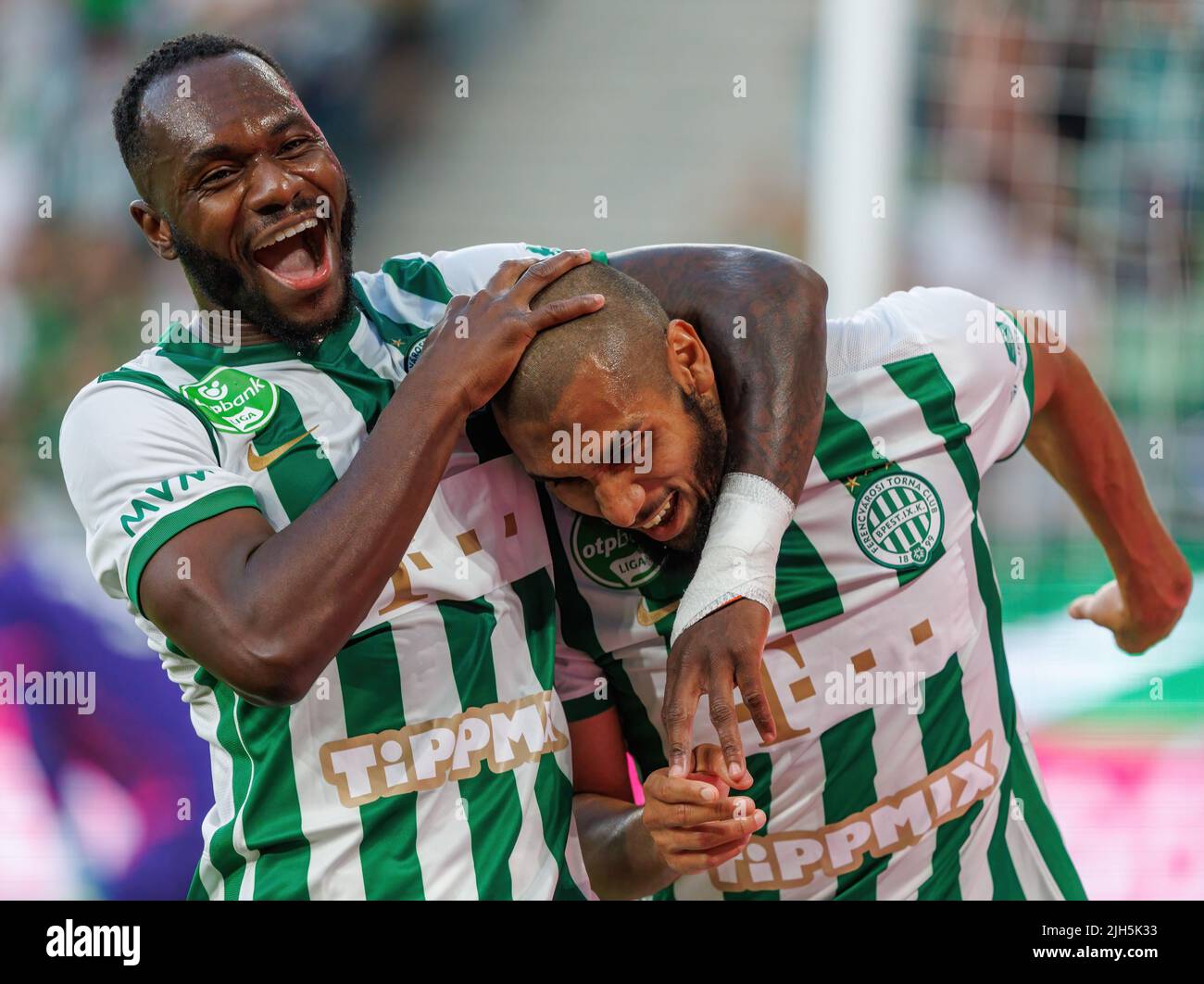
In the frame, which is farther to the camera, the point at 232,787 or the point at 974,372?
the point at 974,372

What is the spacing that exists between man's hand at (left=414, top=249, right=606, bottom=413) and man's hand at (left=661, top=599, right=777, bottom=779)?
386mm

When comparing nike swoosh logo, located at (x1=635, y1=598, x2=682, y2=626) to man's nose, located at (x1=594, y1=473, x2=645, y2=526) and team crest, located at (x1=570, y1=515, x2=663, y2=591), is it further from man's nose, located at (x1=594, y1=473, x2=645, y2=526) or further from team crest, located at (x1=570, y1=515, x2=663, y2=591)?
man's nose, located at (x1=594, y1=473, x2=645, y2=526)

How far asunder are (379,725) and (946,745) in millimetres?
873

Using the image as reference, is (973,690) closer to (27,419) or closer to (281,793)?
(281,793)

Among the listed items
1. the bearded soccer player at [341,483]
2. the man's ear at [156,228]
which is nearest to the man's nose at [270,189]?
the bearded soccer player at [341,483]

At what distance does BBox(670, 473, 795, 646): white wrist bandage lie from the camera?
5.22 feet

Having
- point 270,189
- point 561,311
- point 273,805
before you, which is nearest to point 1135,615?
point 561,311

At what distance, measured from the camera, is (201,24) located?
514 cm

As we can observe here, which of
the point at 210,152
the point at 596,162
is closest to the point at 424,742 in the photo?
the point at 210,152

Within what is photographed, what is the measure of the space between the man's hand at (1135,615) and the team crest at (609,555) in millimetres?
971

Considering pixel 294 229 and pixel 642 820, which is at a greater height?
pixel 294 229

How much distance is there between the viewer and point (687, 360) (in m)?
1.74

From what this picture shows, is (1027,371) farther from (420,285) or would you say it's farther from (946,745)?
(420,285)
